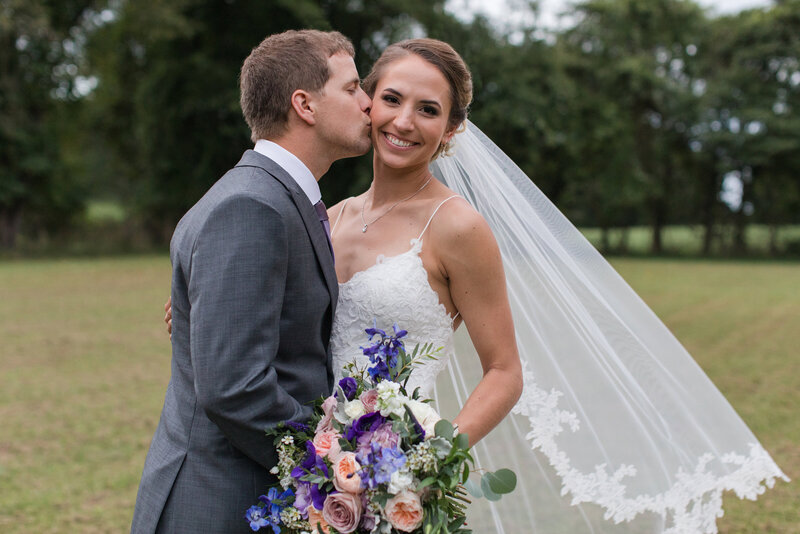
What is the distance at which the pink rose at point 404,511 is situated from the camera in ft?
5.97

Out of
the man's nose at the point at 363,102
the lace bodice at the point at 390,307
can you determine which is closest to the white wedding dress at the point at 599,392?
the lace bodice at the point at 390,307

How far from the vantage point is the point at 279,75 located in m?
2.18

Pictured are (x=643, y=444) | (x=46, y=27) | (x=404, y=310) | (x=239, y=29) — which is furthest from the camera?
(x=239, y=29)

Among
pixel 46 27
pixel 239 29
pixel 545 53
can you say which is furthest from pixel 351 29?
pixel 46 27

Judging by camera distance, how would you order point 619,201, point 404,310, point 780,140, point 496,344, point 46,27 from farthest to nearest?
point 619,201, point 780,140, point 46,27, point 404,310, point 496,344

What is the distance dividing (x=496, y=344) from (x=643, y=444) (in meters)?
1.07

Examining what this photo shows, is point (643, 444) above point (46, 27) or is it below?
below

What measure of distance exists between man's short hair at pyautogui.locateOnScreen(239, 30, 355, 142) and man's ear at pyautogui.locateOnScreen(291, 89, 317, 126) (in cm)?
2

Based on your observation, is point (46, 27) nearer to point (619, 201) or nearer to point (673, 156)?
point (619, 201)

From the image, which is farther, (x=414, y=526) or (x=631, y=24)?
(x=631, y=24)

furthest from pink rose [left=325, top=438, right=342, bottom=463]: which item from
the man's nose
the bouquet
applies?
the man's nose

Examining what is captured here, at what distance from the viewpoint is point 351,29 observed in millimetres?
26031

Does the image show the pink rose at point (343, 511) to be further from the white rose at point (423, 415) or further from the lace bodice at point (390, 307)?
the lace bodice at point (390, 307)

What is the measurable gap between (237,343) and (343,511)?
52 centimetres
